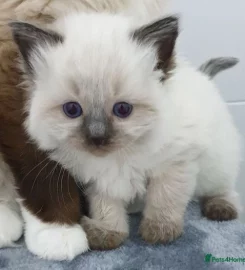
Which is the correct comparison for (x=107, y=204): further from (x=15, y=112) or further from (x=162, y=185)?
(x=15, y=112)

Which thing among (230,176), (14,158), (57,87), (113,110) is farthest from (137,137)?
(230,176)

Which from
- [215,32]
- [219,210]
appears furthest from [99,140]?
[215,32]

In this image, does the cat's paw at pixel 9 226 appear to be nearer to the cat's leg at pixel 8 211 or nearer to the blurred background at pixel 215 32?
the cat's leg at pixel 8 211

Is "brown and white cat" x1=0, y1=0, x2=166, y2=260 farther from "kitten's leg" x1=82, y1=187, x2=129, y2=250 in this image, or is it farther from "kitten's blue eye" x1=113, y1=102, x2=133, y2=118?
"kitten's blue eye" x1=113, y1=102, x2=133, y2=118

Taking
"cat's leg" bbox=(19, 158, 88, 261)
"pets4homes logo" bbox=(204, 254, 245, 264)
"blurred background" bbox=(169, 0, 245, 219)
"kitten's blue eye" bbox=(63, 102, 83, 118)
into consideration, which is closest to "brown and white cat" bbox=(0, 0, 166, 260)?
"cat's leg" bbox=(19, 158, 88, 261)

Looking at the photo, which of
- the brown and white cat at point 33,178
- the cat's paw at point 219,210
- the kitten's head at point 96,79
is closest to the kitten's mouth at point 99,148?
the kitten's head at point 96,79

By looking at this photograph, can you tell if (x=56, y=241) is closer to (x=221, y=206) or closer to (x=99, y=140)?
(x=99, y=140)
